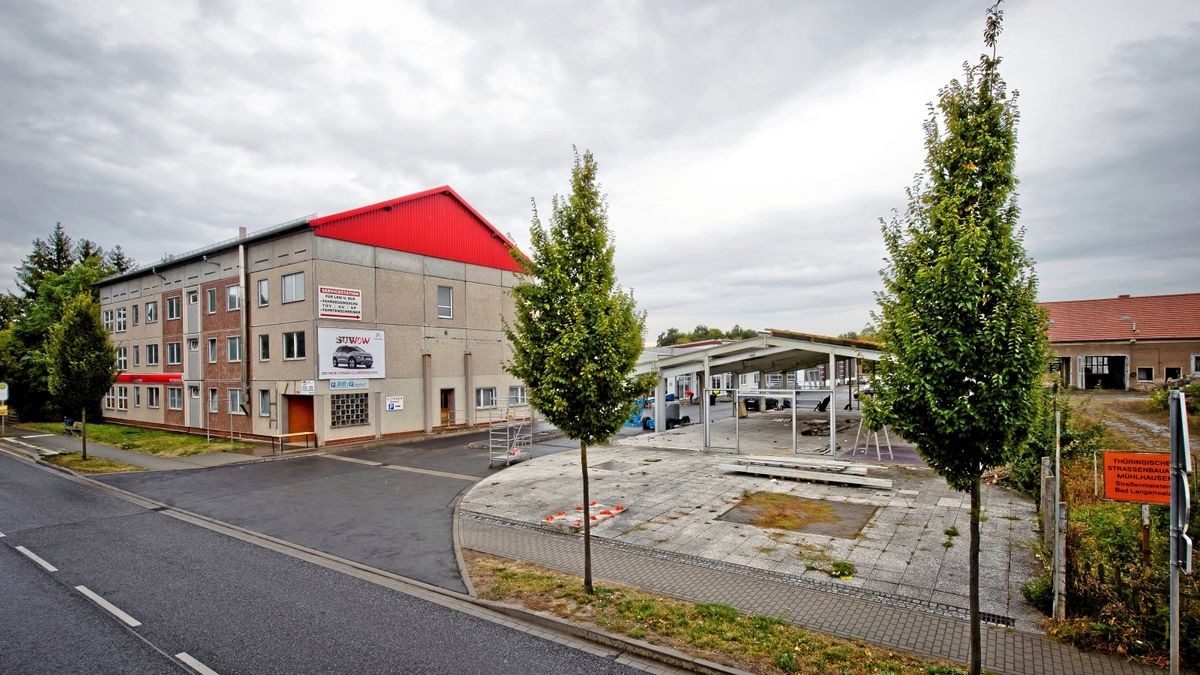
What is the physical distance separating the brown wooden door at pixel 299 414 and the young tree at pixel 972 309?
87.7 feet

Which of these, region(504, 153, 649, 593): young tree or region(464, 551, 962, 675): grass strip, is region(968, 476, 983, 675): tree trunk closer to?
region(464, 551, 962, 675): grass strip

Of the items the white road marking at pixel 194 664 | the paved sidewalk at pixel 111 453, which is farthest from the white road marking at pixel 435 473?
the white road marking at pixel 194 664

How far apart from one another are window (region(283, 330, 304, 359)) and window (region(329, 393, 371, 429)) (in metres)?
2.61

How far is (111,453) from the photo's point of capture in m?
24.5

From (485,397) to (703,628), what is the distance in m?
27.8

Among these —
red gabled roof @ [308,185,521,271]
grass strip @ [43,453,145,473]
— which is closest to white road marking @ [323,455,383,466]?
grass strip @ [43,453,145,473]

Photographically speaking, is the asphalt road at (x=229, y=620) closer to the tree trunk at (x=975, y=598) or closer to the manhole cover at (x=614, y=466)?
the tree trunk at (x=975, y=598)

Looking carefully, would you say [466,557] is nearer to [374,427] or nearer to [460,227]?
[374,427]

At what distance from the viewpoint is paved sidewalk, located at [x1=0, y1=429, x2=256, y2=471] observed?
21500 millimetres

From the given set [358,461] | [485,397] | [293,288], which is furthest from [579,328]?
[485,397]

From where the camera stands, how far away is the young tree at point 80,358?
71.9 feet

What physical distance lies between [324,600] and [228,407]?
86.0 ft

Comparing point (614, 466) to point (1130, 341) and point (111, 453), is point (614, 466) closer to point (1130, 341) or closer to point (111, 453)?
point (111, 453)

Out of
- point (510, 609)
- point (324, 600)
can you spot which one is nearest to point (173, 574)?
point (324, 600)
